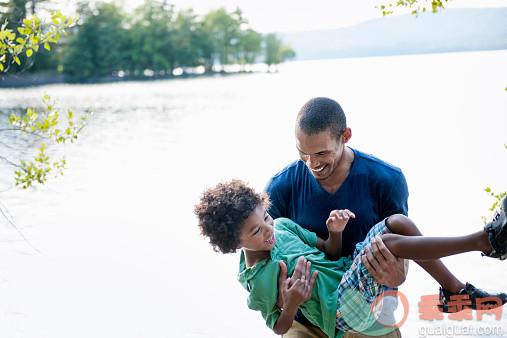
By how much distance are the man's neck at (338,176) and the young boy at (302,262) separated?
249mm

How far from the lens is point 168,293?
6.32m

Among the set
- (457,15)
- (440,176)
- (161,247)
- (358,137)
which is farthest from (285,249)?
(457,15)

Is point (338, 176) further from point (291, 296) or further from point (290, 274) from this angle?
point (291, 296)

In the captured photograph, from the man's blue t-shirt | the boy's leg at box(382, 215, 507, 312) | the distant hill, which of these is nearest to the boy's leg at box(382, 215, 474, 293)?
the boy's leg at box(382, 215, 507, 312)

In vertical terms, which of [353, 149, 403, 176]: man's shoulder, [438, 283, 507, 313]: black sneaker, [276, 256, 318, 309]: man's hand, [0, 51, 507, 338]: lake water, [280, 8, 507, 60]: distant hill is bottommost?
[0, 51, 507, 338]: lake water

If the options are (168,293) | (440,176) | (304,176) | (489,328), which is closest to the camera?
(304,176)

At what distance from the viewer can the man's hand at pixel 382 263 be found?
2254 mm

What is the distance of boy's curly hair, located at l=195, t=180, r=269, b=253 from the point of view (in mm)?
2453

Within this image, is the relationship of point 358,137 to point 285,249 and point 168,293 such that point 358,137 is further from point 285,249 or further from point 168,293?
point 285,249

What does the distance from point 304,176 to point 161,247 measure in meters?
5.32

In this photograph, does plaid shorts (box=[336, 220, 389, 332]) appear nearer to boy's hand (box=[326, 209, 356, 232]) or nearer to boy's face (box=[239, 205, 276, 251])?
boy's hand (box=[326, 209, 356, 232])

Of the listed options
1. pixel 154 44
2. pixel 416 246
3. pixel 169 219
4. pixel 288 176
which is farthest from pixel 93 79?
pixel 416 246

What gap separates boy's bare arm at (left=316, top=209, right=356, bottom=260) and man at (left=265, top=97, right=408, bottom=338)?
0.10 metres

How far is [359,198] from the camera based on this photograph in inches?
104
